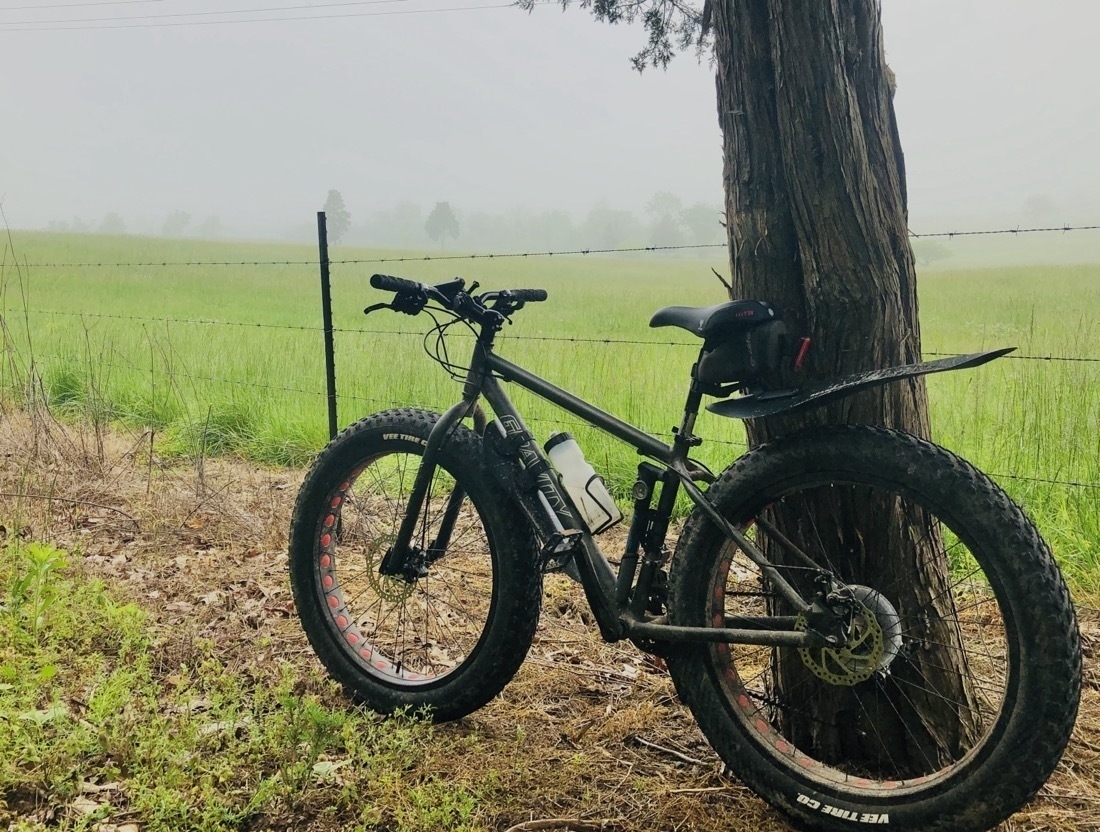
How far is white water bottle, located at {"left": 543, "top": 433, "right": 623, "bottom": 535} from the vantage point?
230cm

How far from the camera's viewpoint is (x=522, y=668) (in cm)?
288

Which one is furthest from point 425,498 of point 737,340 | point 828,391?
point 828,391

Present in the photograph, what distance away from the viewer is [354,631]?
283cm

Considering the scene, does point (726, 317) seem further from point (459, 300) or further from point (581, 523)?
point (459, 300)

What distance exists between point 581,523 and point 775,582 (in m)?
0.58

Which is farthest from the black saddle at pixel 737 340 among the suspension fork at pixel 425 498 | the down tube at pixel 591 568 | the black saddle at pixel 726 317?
the suspension fork at pixel 425 498

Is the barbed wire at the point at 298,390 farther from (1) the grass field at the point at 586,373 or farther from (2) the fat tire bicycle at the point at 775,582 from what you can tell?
(2) the fat tire bicycle at the point at 775,582

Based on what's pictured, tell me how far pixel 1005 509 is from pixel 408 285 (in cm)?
167

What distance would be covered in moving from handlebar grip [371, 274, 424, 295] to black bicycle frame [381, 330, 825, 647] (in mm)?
250

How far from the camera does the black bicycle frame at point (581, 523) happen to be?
6.59ft

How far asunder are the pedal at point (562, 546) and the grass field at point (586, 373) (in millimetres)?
1553

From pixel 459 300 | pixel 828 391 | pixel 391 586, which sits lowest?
pixel 391 586

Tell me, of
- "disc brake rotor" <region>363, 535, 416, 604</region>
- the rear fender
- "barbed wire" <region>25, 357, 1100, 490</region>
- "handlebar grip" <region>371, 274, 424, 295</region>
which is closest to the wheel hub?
the rear fender

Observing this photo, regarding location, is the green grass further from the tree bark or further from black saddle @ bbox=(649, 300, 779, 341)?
the tree bark
